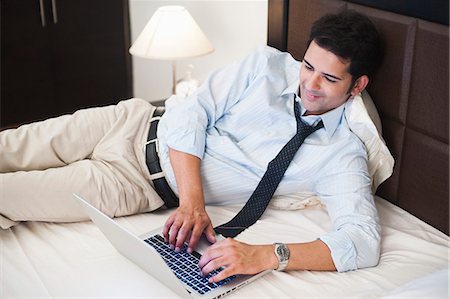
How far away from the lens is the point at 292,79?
177cm

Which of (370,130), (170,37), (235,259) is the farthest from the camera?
(170,37)

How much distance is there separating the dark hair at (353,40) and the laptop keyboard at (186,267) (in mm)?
636

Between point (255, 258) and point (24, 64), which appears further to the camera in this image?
point (24, 64)

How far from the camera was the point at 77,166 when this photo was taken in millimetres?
1687

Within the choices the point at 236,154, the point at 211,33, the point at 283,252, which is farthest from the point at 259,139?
the point at 211,33

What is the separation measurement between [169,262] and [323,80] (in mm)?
624

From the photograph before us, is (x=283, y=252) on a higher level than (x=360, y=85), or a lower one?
lower

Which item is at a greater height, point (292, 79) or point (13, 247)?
point (292, 79)

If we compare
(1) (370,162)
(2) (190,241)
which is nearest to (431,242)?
(1) (370,162)

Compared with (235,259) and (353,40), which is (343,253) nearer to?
(235,259)

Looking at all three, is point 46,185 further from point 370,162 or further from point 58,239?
point 370,162

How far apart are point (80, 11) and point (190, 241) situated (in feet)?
6.88

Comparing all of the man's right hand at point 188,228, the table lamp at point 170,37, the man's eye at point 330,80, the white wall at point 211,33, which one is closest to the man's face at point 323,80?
the man's eye at point 330,80

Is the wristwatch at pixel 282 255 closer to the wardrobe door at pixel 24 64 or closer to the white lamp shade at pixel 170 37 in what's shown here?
the white lamp shade at pixel 170 37
